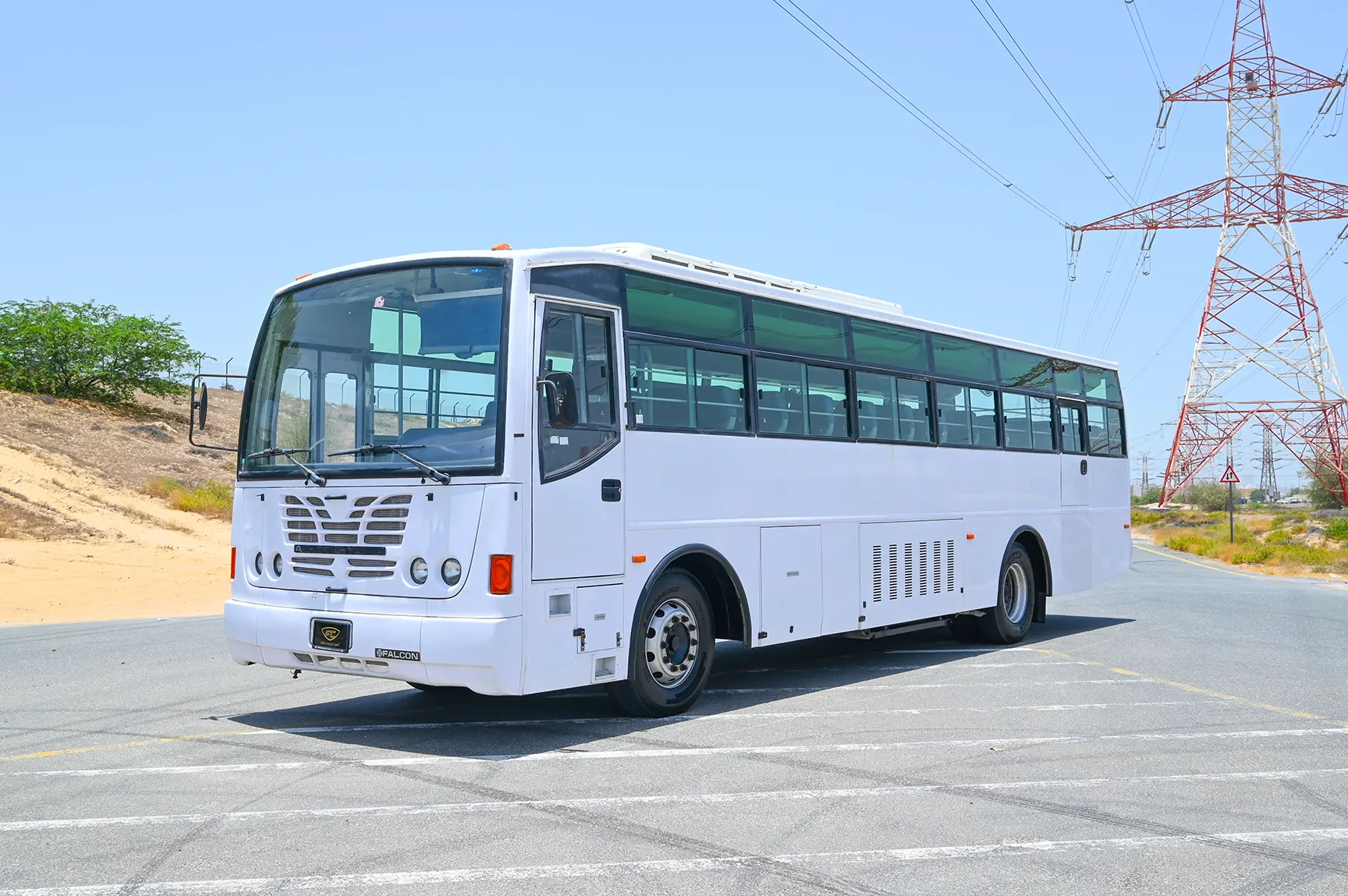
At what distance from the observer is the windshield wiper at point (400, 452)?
805 centimetres

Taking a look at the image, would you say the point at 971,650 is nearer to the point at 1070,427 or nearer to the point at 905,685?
the point at 905,685

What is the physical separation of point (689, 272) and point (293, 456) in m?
3.26

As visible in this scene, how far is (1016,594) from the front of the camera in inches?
584

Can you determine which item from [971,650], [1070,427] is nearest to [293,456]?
[971,650]

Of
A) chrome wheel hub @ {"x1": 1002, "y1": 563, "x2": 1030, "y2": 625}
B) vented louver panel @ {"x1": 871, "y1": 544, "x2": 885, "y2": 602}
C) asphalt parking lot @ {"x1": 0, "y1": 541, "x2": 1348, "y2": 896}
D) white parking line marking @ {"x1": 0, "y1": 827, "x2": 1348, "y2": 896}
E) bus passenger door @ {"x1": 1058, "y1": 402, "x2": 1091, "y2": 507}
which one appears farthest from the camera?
bus passenger door @ {"x1": 1058, "y1": 402, "x2": 1091, "y2": 507}

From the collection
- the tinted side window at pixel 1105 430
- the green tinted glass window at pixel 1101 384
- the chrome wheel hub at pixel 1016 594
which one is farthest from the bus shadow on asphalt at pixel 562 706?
the green tinted glass window at pixel 1101 384

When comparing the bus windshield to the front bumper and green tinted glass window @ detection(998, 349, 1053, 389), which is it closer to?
the front bumper

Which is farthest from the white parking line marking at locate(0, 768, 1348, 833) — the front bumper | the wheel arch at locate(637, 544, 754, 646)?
the wheel arch at locate(637, 544, 754, 646)

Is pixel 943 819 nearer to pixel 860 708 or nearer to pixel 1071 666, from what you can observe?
pixel 860 708

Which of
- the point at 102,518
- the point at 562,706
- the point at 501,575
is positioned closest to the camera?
the point at 501,575

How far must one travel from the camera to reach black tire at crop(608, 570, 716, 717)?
900cm

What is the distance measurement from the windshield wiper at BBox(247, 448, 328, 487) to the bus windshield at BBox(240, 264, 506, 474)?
16mm

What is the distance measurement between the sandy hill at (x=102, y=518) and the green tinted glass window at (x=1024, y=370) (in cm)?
1261

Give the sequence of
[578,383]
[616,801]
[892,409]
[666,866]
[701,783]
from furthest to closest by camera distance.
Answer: [892,409] < [578,383] < [701,783] < [616,801] < [666,866]
